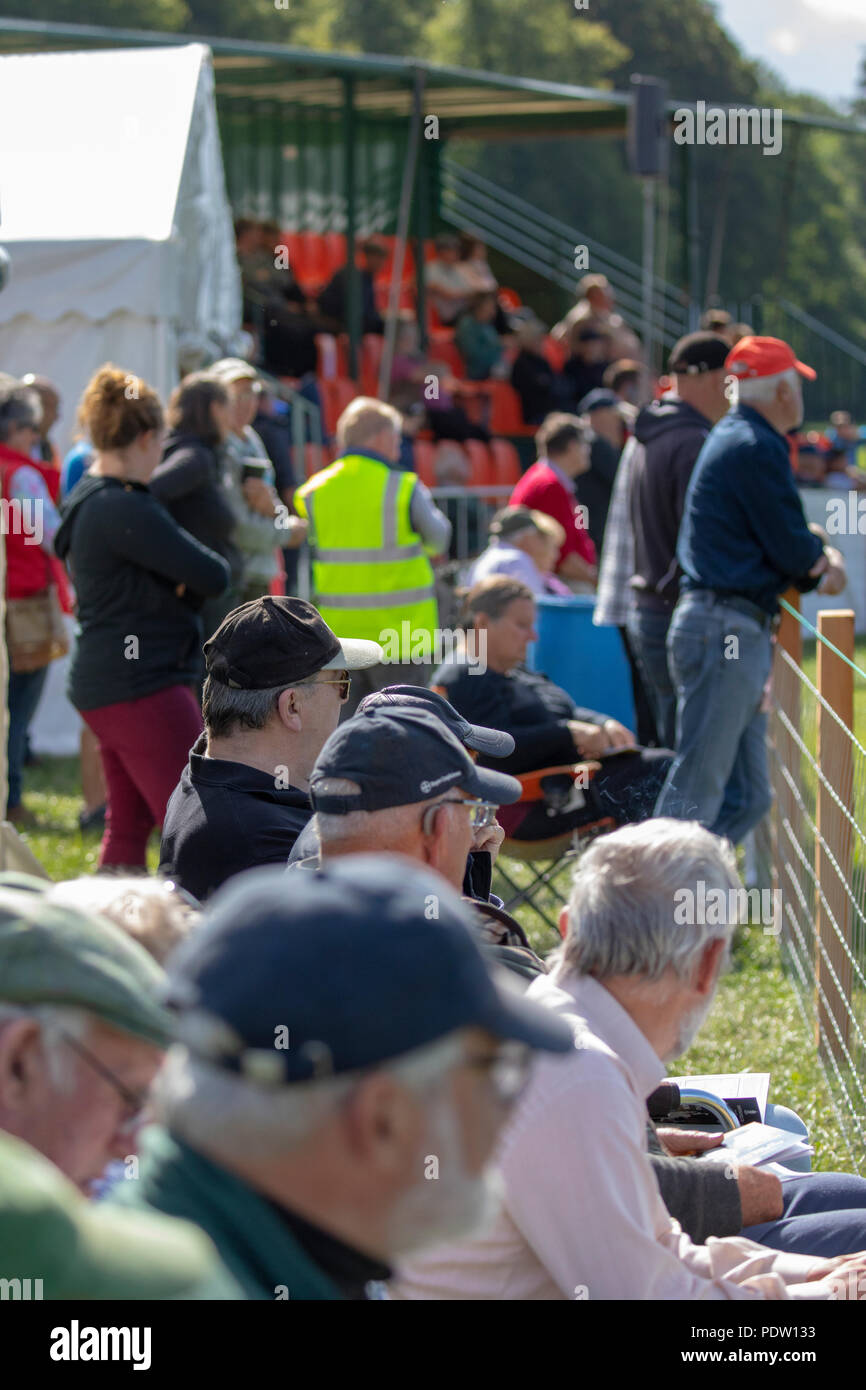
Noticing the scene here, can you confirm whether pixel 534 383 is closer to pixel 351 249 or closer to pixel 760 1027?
pixel 351 249

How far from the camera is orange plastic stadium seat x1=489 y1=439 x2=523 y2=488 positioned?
13.8 m

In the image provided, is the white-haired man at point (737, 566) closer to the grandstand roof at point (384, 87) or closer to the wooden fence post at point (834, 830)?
the wooden fence post at point (834, 830)

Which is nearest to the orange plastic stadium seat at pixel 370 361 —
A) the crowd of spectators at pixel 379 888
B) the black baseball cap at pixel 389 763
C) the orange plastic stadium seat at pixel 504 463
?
the orange plastic stadium seat at pixel 504 463

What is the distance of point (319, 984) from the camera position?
119 centimetres

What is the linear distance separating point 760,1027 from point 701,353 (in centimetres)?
244

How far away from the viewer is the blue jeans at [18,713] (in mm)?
6875

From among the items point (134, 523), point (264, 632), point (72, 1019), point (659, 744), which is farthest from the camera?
point (659, 744)

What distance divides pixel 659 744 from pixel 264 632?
348cm

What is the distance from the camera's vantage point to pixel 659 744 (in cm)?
665

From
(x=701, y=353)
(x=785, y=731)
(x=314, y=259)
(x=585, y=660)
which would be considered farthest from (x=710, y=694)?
(x=314, y=259)

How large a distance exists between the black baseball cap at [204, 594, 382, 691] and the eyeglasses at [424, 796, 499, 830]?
0.44 meters

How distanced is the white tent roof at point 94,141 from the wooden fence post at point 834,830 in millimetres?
4440
